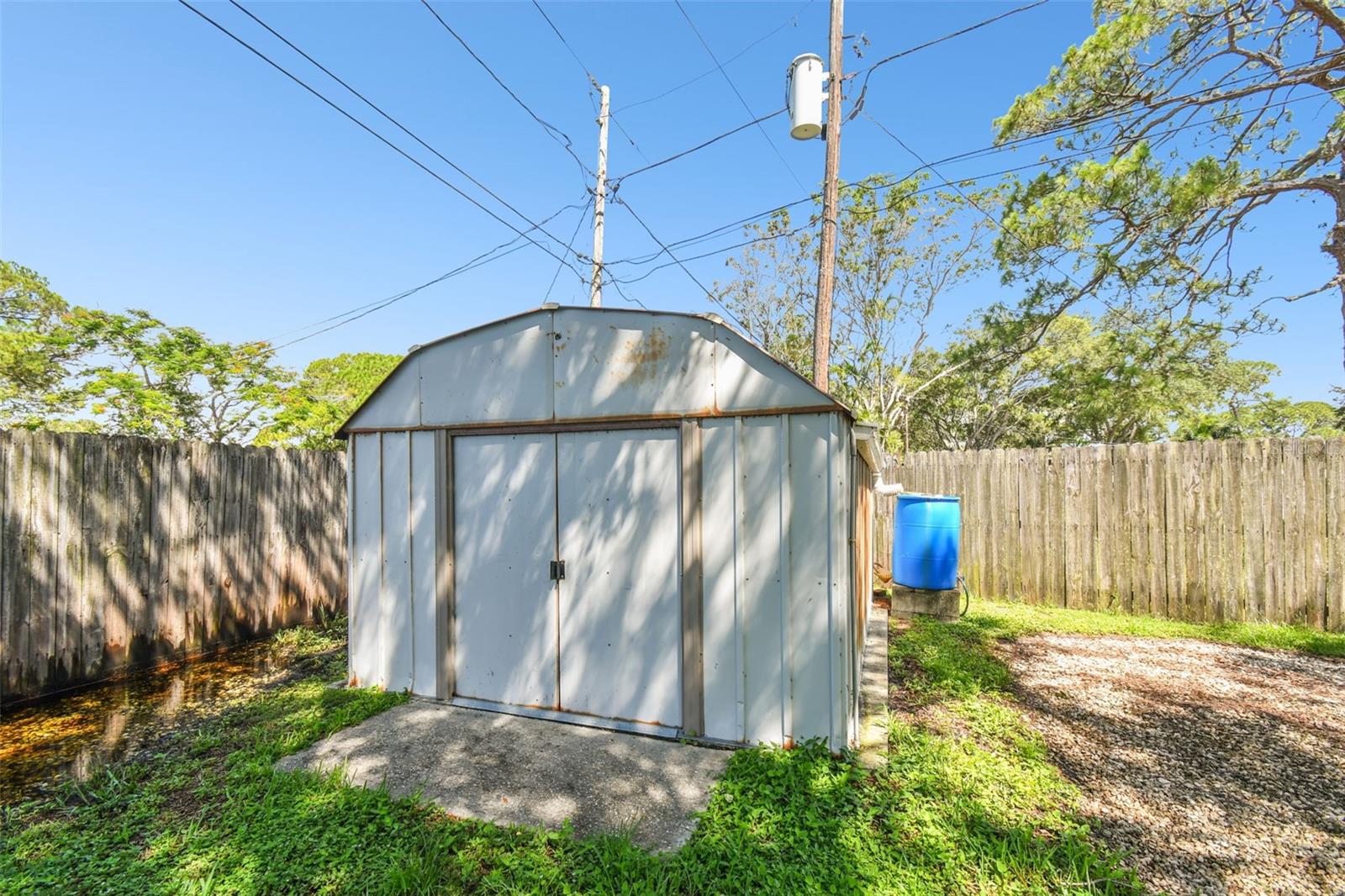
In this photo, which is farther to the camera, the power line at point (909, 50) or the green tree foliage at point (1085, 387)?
the green tree foliage at point (1085, 387)

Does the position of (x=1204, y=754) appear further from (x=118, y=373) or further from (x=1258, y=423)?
(x=1258, y=423)

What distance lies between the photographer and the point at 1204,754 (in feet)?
10.2

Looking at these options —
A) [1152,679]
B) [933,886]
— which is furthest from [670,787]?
[1152,679]

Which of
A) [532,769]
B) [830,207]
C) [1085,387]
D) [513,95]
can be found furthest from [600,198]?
[1085,387]

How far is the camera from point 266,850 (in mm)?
2326

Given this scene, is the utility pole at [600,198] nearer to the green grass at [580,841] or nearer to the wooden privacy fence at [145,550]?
the wooden privacy fence at [145,550]

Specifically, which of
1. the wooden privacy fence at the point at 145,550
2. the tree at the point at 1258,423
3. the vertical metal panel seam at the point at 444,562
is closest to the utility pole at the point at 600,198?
the wooden privacy fence at the point at 145,550

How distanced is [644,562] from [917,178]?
12.8 metres

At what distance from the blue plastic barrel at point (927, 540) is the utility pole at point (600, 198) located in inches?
237

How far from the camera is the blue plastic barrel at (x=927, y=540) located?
5793mm

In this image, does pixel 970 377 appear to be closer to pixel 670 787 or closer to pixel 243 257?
pixel 670 787

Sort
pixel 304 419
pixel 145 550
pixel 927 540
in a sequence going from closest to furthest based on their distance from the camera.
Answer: pixel 145 550, pixel 927 540, pixel 304 419

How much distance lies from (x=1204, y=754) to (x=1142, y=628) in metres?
3.13

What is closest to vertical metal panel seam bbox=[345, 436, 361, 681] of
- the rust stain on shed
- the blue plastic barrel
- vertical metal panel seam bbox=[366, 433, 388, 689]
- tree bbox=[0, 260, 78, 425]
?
vertical metal panel seam bbox=[366, 433, 388, 689]
